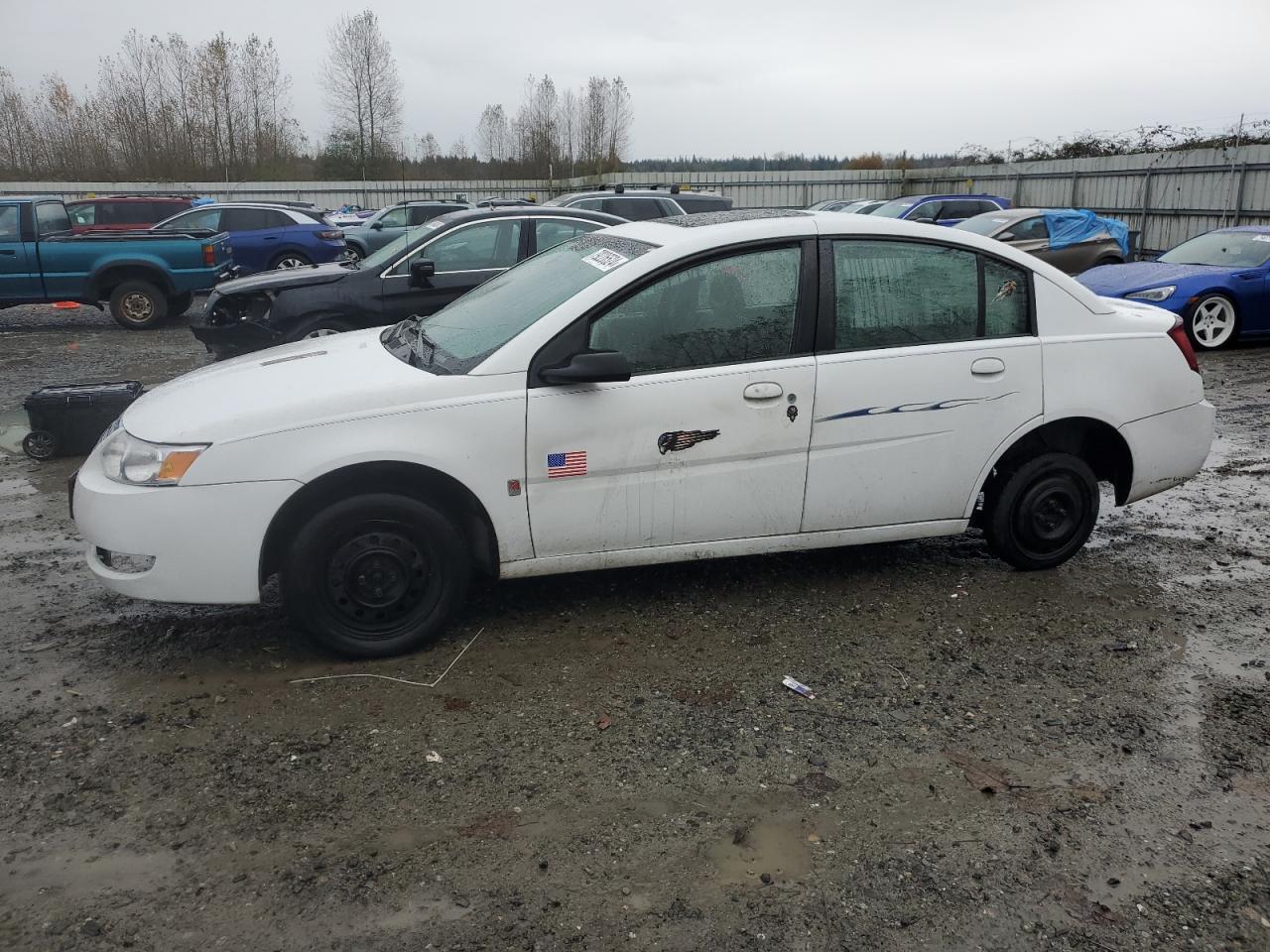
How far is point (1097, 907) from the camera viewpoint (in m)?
2.86

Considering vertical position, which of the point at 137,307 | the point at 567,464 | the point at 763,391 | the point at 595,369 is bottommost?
the point at 137,307

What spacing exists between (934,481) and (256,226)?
18635 millimetres

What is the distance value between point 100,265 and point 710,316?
13.2 meters

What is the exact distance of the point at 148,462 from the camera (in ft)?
13.4

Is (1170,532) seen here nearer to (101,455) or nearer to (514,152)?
(101,455)

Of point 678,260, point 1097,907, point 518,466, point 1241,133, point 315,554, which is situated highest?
point 1241,133

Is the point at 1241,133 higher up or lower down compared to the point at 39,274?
higher up

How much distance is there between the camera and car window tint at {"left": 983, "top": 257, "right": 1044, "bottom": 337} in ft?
16.1

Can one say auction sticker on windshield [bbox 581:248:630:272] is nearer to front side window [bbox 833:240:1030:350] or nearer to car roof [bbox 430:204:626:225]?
front side window [bbox 833:240:1030:350]

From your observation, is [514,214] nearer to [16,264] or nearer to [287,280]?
[287,280]

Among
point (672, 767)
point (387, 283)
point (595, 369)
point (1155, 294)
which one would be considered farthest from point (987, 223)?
point (672, 767)

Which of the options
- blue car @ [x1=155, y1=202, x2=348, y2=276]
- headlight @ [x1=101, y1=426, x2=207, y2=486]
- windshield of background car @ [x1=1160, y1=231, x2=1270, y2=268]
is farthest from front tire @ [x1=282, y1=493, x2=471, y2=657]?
blue car @ [x1=155, y1=202, x2=348, y2=276]

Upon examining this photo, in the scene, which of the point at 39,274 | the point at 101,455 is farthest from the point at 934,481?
the point at 39,274

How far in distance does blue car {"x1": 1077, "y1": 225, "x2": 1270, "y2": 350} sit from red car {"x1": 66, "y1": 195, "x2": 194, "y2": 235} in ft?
55.9
